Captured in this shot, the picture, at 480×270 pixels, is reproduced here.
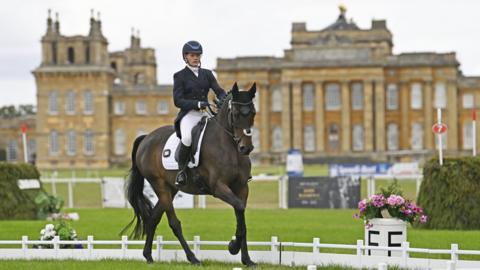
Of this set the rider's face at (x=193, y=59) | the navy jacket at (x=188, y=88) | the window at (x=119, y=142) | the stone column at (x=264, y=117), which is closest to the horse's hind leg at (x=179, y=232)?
the navy jacket at (x=188, y=88)

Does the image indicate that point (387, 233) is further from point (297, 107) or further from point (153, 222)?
point (297, 107)

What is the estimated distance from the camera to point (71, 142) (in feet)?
358

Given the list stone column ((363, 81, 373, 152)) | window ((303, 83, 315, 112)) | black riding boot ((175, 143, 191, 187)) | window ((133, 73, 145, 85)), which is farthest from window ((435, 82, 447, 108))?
black riding boot ((175, 143, 191, 187))

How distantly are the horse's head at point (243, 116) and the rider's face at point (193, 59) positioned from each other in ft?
4.56

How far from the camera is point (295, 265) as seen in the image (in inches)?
612

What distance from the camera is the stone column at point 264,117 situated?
104 m

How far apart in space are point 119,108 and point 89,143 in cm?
444

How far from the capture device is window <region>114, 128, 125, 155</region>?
4302 inches

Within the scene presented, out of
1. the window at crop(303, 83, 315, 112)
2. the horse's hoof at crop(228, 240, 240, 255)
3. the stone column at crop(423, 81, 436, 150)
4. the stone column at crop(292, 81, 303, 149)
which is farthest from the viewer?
the window at crop(303, 83, 315, 112)

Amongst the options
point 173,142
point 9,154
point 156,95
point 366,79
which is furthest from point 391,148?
point 173,142

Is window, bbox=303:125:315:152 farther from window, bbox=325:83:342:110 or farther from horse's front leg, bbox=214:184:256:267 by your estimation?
horse's front leg, bbox=214:184:256:267

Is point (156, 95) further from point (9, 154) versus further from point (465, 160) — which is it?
point (465, 160)

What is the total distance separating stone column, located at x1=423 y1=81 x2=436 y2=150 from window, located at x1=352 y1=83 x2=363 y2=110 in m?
5.50

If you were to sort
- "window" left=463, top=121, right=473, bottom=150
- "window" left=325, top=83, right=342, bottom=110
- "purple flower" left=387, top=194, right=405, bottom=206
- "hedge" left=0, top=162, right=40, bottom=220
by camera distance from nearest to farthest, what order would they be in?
"purple flower" left=387, top=194, right=405, bottom=206, "hedge" left=0, top=162, right=40, bottom=220, "window" left=463, top=121, right=473, bottom=150, "window" left=325, top=83, right=342, bottom=110
